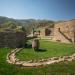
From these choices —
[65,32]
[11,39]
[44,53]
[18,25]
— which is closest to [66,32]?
[65,32]

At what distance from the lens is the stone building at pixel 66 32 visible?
26.6m

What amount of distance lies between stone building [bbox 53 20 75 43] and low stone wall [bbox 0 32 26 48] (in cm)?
763

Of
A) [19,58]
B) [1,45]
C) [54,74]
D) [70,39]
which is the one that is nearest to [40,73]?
[54,74]

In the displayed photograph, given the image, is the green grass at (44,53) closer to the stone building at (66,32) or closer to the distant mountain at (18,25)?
the distant mountain at (18,25)

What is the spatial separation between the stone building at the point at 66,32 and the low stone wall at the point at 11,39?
301 inches

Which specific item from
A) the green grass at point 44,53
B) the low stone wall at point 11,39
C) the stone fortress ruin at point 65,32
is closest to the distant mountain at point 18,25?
the low stone wall at point 11,39

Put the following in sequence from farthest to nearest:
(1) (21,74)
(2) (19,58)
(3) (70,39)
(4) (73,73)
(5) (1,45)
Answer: (3) (70,39) < (5) (1,45) < (2) (19,58) < (1) (21,74) < (4) (73,73)

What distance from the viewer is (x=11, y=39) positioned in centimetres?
2164

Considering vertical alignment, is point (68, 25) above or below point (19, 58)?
above

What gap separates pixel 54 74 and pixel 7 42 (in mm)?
12508

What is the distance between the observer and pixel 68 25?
2719 centimetres

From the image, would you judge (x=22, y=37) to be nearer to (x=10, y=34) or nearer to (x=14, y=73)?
(x=10, y=34)

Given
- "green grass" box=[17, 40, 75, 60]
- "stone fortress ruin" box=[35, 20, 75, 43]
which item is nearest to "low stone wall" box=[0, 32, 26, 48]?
"green grass" box=[17, 40, 75, 60]

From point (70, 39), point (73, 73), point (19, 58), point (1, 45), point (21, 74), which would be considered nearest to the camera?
point (73, 73)
